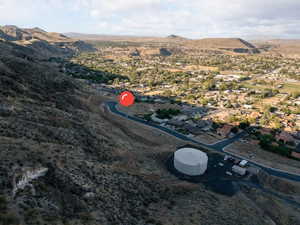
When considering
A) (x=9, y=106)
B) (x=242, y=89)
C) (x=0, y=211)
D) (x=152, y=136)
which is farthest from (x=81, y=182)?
(x=242, y=89)

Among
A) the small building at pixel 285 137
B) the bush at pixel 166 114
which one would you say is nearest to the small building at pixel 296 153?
the small building at pixel 285 137

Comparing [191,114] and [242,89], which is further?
[242,89]

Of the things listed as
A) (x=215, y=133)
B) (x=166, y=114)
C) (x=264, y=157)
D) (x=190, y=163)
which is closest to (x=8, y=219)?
(x=190, y=163)

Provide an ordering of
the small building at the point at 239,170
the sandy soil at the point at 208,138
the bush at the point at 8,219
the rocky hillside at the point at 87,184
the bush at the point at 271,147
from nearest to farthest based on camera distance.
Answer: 1. the bush at the point at 8,219
2. the rocky hillside at the point at 87,184
3. the small building at the point at 239,170
4. the bush at the point at 271,147
5. the sandy soil at the point at 208,138

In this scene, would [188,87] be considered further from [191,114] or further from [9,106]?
[9,106]

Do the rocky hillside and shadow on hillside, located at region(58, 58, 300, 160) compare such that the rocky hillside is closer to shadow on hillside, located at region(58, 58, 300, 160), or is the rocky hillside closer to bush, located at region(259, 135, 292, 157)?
bush, located at region(259, 135, 292, 157)

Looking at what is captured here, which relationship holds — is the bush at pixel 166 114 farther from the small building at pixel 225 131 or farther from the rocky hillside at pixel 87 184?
the rocky hillside at pixel 87 184
